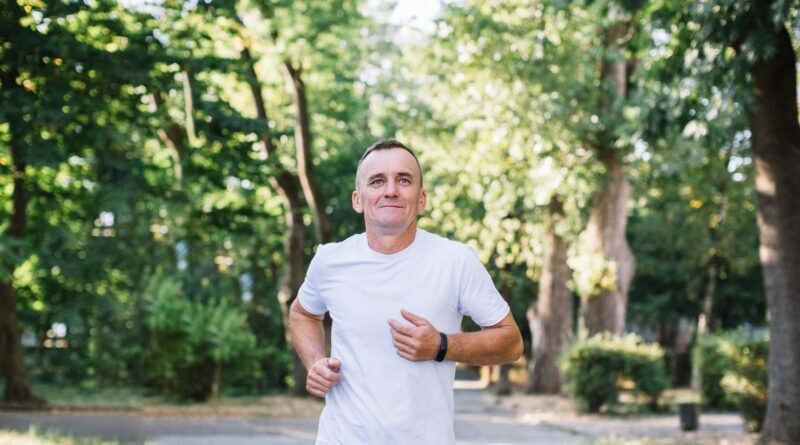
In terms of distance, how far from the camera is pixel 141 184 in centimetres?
2270

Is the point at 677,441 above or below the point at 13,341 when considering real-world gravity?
below

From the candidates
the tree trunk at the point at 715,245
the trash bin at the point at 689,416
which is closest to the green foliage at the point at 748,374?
the trash bin at the point at 689,416

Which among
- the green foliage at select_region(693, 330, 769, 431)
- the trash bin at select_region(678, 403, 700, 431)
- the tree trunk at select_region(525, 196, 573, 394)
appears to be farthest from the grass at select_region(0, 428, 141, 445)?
the tree trunk at select_region(525, 196, 573, 394)

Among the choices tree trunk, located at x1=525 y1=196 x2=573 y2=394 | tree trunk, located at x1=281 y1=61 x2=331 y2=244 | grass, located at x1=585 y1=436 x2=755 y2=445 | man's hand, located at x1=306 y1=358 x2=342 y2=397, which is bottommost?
grass, located at x1=585 y1=436 x2=755 y2=445

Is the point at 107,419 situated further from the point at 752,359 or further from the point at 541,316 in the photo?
the point at 541,316

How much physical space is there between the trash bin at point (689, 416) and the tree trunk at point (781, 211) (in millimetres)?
3310

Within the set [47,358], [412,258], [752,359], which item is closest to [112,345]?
[47,358]

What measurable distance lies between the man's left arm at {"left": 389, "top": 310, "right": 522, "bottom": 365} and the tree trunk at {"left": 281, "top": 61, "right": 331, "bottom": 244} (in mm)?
20952

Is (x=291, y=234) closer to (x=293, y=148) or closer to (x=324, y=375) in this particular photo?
(x=293, y=148)

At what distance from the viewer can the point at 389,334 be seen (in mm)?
3762

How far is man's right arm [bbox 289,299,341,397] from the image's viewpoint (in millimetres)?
3828

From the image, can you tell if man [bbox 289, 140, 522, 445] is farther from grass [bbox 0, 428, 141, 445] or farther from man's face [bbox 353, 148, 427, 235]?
grass [bbox 0, 428, 141, 445]

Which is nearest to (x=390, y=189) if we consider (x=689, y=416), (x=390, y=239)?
(x=390, y=239)

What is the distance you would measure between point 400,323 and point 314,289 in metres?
0.57
